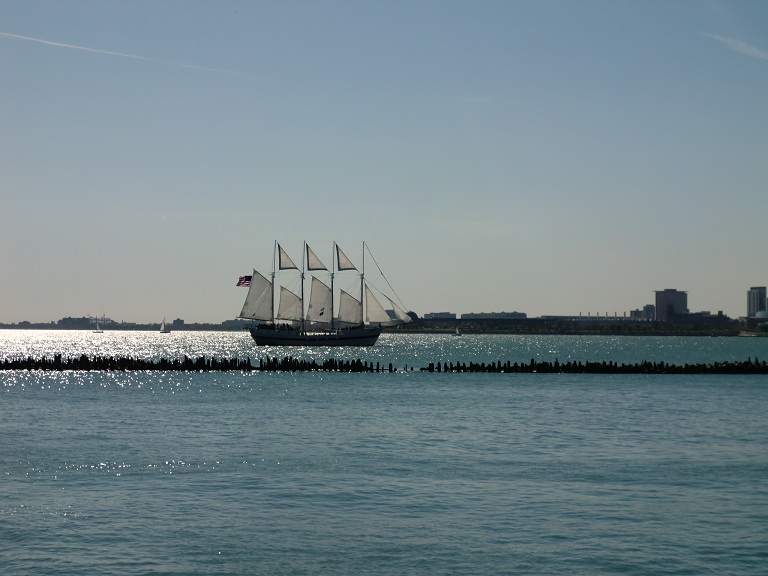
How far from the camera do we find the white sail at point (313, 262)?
16938cm

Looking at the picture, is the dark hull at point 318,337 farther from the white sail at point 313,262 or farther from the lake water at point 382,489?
the lake water at point 382,489

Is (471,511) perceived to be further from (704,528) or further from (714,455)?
(714,455)

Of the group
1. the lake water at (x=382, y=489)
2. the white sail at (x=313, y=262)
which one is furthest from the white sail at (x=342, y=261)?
the lake water at (x=382, y=489)

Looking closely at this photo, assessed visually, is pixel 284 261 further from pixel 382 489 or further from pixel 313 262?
pixel 382 489

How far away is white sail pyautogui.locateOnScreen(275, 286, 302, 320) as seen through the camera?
16150 cm

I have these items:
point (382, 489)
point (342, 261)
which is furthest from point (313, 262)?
point (382, 489)

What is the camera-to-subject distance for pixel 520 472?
3291 centimetres

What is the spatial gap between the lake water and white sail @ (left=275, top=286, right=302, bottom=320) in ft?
335

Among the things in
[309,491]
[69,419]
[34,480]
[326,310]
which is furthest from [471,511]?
[326,310]

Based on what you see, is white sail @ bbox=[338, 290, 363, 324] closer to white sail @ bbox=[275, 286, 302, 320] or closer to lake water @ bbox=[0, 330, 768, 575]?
white sail @ bbox=[275, 286, 302, 320]

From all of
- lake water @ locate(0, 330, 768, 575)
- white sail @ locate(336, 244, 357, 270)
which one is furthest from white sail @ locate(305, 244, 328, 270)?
lake water @ locate(0, 330, 768, 575)

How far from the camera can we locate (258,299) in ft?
524

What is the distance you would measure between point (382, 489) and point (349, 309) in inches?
→ 5297

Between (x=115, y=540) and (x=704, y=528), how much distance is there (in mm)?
15417
